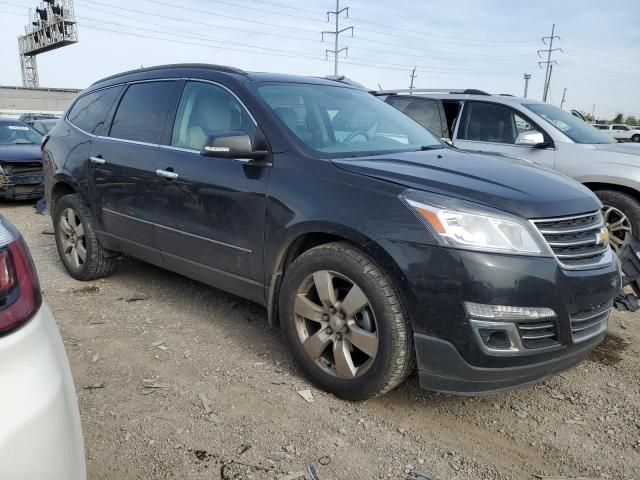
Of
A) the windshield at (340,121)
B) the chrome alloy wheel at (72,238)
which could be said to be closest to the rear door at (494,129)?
the windshield at (340,121)

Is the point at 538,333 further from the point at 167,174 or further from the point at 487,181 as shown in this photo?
the point at 167,174

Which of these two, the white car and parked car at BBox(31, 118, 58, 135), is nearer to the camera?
the white car

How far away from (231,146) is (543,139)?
398cm

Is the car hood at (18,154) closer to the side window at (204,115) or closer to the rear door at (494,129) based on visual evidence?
the side window at (204,115)

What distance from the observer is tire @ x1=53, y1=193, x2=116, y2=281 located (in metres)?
4.64

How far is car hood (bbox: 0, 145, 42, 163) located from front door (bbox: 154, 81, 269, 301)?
→ 6.73m

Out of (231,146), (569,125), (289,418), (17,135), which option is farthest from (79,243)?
(17,135)

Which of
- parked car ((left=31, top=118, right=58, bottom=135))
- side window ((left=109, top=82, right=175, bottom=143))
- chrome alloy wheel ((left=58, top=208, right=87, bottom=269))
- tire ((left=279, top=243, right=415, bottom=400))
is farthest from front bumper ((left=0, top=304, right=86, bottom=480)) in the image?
parked car ((left=31, top=118, right=58, bottom=135))

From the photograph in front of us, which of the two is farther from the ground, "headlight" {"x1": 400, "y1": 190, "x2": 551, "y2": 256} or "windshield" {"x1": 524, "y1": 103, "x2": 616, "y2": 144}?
"windshield" {"x1": 524, "y1": 103, "x2": 616, "y2": 144}

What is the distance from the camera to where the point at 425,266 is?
2420 millimetres

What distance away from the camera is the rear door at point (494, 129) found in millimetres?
5949

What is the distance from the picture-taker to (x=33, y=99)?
39.8 m

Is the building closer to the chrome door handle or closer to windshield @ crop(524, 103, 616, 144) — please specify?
windshield @ crop(524, 103, 616, 144)

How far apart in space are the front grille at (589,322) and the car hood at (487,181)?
1.60 feet
